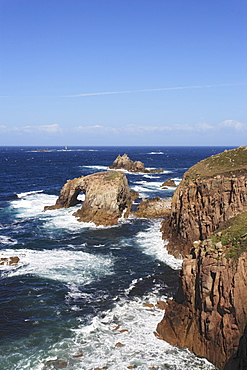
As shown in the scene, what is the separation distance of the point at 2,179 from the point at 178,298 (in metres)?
91.7

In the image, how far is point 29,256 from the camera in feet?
113

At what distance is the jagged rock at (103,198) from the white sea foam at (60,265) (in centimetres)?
1300

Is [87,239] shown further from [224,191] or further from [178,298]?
[178,298]

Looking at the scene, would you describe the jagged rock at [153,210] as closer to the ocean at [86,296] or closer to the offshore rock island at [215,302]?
the ocean at [86,296]

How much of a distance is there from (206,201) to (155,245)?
880cm

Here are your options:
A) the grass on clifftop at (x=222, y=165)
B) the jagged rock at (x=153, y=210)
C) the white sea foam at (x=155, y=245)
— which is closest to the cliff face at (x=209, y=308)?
the white sea foam at (x=155, y=245)

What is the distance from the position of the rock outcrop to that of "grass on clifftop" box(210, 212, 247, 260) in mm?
8299

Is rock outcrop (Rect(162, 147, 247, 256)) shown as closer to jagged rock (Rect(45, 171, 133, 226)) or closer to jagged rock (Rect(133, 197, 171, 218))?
jagged rock (Rect(133, 197, 171, 218))

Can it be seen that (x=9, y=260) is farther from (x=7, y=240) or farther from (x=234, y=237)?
(x=234, y=237)

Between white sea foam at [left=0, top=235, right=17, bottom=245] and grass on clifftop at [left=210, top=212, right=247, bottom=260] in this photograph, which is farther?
white sea foam at [left=0, top=235, right=17, bottom=245]

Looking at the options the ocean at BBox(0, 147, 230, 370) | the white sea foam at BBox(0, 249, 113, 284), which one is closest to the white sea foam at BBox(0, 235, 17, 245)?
the ocean at BBox(0, 147, 230, 370)

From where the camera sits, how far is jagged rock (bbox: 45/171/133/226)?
48844 mm

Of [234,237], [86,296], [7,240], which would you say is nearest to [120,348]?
[86,296]

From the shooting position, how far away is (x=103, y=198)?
162 ft
